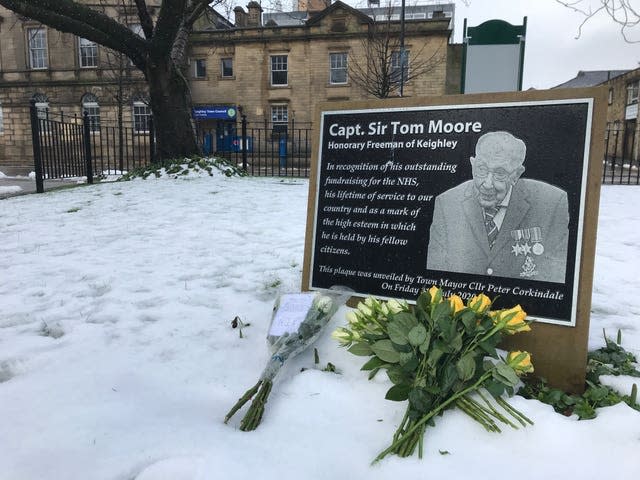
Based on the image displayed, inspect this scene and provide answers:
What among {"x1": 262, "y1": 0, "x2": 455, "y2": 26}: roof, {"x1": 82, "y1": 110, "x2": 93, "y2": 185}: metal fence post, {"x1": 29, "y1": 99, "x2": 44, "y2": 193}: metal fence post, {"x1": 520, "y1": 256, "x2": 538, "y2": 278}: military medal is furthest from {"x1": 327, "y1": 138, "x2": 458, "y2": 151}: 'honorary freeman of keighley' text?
{"x1": 262, "y1": 0, "x2": 455, "y2": 26}: roof

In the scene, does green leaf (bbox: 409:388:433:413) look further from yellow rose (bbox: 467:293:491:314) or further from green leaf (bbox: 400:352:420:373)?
yellow rose (bbox: 467:293:491:314)

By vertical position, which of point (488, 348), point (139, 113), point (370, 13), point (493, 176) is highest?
point (370, 13)

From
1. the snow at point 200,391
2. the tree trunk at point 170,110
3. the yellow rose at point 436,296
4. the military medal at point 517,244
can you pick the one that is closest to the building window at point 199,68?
the tree trunk at point 170,110

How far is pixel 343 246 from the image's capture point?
2871mm

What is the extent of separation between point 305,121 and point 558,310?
30.5 m

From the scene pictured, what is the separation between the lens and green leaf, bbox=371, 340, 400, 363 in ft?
6.56

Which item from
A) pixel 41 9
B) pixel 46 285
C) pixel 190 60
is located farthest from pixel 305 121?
pixel 46 285

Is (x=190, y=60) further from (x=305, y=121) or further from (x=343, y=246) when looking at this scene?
(x=343, y=246)

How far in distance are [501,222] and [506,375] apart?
843 mm

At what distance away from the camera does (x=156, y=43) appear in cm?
1006

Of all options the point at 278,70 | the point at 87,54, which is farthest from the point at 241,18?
the point at 87,54

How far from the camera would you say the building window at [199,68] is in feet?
108

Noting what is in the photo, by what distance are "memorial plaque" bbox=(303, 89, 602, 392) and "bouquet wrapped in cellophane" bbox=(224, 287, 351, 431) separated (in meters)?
0.25

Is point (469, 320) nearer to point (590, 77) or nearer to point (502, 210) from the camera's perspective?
point (502, 210)
